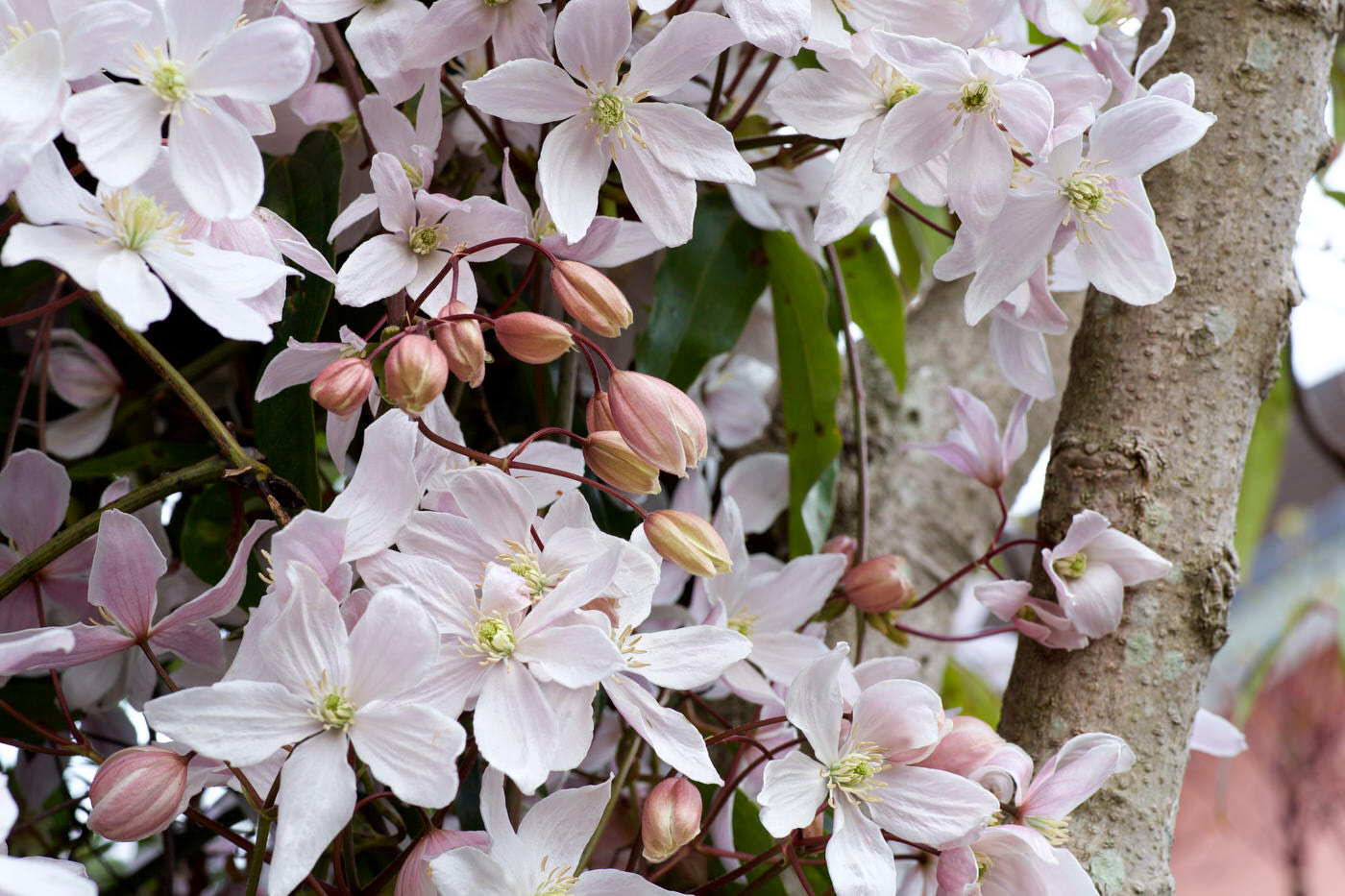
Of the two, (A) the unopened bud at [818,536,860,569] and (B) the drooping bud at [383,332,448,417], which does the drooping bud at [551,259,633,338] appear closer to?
(B) the drooping bud at [383,332,448,417]

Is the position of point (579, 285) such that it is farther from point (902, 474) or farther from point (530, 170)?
point (902, 474)

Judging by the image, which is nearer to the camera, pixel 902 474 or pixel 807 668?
pixel 807 668

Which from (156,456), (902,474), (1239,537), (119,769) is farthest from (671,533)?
(1239,537)

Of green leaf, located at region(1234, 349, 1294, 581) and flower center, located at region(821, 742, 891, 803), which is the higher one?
flower center, located at region(821, 742, 891, 803)

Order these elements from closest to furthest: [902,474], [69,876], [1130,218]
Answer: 1. [69,876]
2. [1130,218]
3. [902,474]

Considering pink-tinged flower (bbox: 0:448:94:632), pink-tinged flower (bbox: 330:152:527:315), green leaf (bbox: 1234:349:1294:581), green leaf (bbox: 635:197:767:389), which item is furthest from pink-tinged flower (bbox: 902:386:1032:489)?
green leaf (bbox: 1234:349:1294:581)

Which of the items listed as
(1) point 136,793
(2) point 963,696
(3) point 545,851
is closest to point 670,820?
(3) point 545,851
